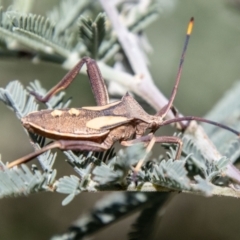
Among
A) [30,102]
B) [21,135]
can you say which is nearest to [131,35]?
[30,102]

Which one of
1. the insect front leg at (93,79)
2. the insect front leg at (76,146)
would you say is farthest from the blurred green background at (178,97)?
the insect front leg at (76,146)

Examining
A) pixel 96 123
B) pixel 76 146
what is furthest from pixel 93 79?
pixel 76 146

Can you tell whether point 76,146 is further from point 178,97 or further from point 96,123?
point 178,97

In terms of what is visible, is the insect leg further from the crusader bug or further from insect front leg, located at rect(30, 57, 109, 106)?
insect front leg, located at rect(30, 57, 109, 106)

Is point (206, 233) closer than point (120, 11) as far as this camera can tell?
No

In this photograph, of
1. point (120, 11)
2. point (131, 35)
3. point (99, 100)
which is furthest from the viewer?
point (120, 11)

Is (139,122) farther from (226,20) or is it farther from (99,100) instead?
(226,20)

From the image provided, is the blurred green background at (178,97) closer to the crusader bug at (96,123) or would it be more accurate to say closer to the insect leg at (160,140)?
the crusader bug at (96,123)

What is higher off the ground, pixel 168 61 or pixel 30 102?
pixel 30 102
